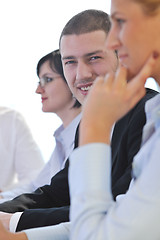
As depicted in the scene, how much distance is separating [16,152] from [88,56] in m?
1.60

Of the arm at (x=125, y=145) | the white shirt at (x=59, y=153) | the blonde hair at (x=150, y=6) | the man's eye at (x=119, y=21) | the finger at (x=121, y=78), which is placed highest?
the blonde hair at (x=150, y=6)

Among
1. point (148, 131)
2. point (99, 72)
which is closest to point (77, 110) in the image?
point (99, 72)

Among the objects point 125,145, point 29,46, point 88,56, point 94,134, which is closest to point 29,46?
point 29,46

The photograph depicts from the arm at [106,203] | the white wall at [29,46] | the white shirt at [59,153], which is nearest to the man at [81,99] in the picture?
the white shirt at [59,153]

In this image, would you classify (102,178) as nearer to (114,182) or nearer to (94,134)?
(94,134)

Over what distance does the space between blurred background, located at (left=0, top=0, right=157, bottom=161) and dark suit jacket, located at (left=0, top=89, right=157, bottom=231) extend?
3025 mm

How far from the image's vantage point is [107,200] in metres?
0.96

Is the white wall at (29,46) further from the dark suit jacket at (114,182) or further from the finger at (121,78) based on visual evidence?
the finger at (121,78)

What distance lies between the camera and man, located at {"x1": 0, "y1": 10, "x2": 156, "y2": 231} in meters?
1.59

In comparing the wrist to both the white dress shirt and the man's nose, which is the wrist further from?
the man's nose

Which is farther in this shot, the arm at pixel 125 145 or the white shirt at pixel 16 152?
the white shirt at pixel 16 152

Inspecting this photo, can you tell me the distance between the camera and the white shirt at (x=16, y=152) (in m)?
3.53

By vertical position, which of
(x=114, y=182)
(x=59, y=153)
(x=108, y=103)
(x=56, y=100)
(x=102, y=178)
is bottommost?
(x=59, y=153)

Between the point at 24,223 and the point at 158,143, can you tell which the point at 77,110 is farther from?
the point at 158,143
